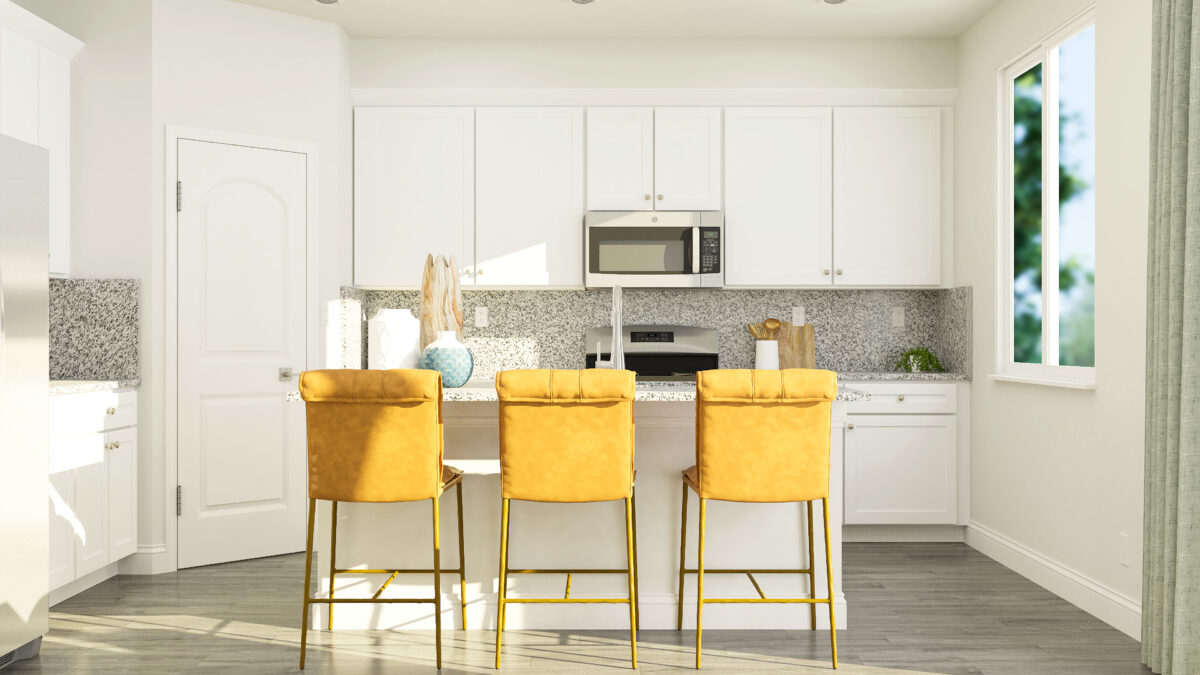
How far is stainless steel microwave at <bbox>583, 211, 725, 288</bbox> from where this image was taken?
4406 mm

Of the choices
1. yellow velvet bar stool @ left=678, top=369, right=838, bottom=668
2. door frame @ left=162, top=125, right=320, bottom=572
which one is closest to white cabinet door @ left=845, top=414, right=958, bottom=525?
yellow velvet bar stool @ left=678, top=369, right=838, bottom=668

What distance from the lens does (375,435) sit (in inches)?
100.0

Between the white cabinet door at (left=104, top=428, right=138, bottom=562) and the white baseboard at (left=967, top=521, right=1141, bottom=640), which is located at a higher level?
the white cabinet door at (left=104, top=428, right=138, bottom=562)

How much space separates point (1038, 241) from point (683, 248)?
1705 millimetres

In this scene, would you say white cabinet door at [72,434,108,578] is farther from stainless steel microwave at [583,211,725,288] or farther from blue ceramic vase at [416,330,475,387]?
stainless steel microwave at [583,211,725,288]

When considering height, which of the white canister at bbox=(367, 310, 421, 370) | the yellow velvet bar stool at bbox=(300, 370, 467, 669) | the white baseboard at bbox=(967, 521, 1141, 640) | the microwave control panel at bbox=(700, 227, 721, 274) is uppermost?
the microwave control panel at bbox=(700, 227, 721, 274)

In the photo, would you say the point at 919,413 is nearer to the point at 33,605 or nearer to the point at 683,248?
the point at 683,248

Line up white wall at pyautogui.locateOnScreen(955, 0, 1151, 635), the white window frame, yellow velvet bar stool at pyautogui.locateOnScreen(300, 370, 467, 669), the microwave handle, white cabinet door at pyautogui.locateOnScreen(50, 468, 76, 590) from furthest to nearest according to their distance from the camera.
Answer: the microwave handle → the white window frame → white cabinet door at pyautogui.locateOnScreen(50, 468, 76, 590) → white wall at pyautogui.locateOnScreen(955, 0, 1151, 635) → yellow velvet bar stool at pyautogui.locateOnScreen(300, 370, 467, 669)

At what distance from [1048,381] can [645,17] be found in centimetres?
261

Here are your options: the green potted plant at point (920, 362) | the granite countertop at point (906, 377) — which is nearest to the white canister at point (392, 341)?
the granite countertop at point (906, 377)

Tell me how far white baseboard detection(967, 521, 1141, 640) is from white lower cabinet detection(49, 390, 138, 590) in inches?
158

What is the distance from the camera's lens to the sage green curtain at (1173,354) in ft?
7.84

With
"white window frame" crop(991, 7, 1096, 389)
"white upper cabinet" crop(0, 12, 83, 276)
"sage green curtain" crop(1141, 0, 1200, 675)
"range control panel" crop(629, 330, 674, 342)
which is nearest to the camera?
"sage green curtain" crop(1141, 0, 1200, 675)

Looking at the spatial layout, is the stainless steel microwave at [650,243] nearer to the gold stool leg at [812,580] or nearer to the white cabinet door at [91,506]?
the gold stool leg at [812,580]
